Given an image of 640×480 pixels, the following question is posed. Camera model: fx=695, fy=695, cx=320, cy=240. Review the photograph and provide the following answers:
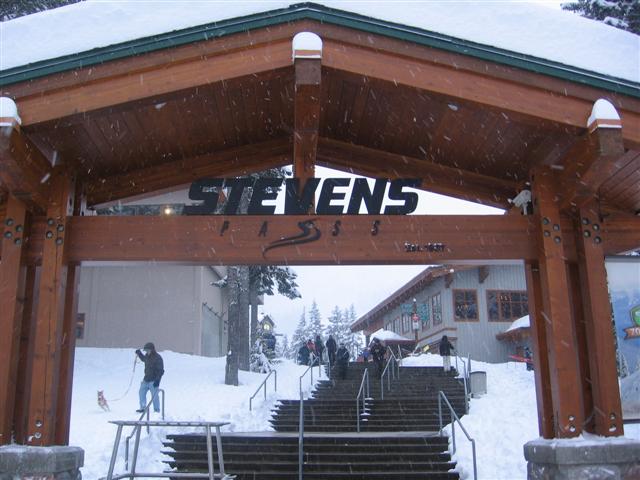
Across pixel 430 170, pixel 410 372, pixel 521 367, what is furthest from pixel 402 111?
pixel 521 367

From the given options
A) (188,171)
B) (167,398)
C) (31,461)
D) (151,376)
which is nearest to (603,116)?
(188,171)

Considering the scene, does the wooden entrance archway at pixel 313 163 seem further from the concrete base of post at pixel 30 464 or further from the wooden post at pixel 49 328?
the concrete base of post at pixel 30 464

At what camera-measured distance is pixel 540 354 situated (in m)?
8.30

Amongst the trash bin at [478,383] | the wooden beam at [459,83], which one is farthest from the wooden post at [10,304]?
the trash bin at [478,383]

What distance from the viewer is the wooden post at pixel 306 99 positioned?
23.0 feet

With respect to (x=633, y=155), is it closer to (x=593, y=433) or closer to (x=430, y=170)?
(x=430, y=170)

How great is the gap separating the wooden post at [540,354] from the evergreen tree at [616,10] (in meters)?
12.9

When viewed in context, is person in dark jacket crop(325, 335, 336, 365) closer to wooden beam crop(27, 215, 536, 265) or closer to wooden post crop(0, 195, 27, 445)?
wooden beam crop(27, 215, 536, 265)

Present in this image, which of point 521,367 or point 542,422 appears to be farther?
point 521,367

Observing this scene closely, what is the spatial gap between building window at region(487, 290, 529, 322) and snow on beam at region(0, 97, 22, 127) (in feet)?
88.3

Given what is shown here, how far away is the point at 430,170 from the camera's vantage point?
373 inches

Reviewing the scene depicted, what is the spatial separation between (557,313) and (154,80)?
5.01 meters

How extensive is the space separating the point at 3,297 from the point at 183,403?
32.3ft

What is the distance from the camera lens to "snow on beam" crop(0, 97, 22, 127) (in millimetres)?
6715
